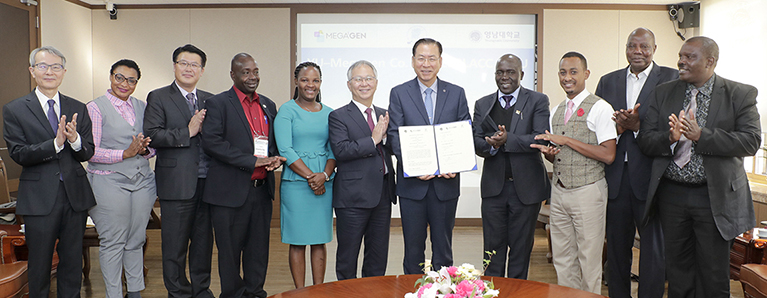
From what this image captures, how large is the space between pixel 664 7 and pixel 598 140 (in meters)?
4.57

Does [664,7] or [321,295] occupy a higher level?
[664,7]

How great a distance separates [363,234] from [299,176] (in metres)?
0.58

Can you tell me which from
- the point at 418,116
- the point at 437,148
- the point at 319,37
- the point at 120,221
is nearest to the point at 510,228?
the point at 437,148

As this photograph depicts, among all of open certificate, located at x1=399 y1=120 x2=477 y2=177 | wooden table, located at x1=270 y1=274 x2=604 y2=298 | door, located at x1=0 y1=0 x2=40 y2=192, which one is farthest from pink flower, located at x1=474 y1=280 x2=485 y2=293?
door, located at x1=0 y1=0 x2=40 y2=192

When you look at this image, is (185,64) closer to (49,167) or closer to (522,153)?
(49,167)

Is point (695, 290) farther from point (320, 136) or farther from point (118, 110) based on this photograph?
point (118, 110)

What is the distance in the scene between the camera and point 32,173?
3.09m

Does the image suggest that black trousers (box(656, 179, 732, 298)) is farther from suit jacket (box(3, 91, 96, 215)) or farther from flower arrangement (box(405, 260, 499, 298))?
suit jacket (box(3, 91, 96, 215))

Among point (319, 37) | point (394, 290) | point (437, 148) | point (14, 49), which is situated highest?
point (319, 37)

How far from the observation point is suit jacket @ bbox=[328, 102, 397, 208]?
3.20 m

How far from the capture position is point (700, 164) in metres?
2.84

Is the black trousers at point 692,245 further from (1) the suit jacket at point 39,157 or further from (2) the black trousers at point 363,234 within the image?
(1) the suit jacket at point 39,157

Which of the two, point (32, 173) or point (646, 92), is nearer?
point (32, 173)

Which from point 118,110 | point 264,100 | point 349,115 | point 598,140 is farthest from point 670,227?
point 118,110
